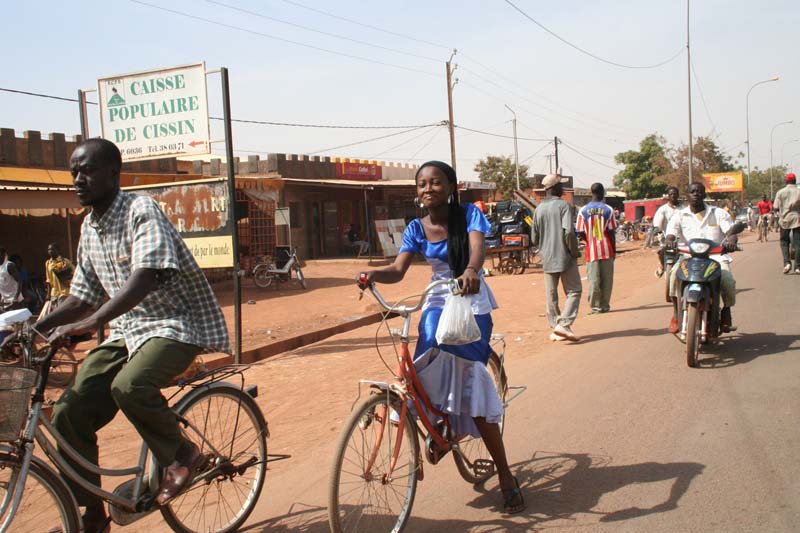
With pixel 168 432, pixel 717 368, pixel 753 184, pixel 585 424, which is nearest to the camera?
pixel 168 432

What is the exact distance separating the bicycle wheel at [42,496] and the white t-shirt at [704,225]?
259 inches

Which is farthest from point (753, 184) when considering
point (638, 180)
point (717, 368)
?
point (717, 368)

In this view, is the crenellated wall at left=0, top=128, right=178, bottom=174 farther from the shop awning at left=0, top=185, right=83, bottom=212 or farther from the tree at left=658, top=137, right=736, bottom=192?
the tree at left=658, top=137, right=736, bottom=192

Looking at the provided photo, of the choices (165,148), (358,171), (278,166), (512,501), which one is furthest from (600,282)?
(358,171)

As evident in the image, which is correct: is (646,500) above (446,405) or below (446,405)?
below

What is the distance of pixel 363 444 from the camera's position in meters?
3.31

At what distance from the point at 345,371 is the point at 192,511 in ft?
14.5

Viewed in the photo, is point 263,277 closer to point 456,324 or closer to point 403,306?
point 403,306

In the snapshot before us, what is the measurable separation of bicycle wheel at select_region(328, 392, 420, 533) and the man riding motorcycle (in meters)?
4.69

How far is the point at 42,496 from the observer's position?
9.91 feet

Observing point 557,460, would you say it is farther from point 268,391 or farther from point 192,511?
point 268,391

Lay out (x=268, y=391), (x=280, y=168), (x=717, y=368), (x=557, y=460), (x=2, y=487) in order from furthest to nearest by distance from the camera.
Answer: (x=280, y=168) < (x=268, y=391) < (x=717, y=368) < (x=557, y=460) < (x=2, y=487)

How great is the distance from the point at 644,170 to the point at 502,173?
1572cm

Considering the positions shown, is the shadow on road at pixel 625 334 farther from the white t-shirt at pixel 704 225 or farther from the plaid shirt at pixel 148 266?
the plaid shirt at pixel 148 266
